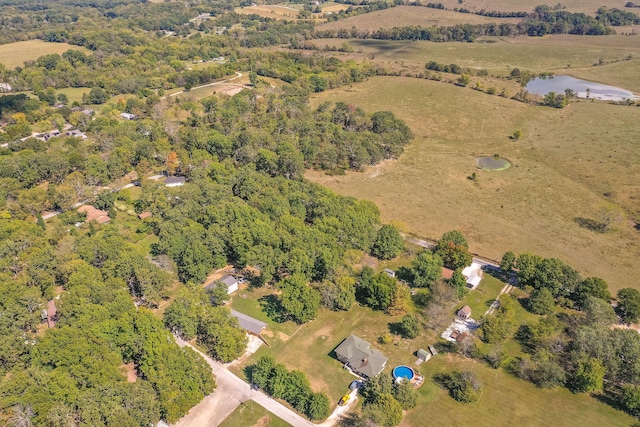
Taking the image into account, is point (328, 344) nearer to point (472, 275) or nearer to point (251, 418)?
point (251, 418)

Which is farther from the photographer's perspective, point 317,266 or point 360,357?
point 317,266

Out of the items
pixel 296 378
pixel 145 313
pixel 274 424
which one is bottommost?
pixel 274 424

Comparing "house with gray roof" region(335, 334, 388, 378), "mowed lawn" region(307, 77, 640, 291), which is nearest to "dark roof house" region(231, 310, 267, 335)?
"house with gray roof" region(335, 334, 388, 378)

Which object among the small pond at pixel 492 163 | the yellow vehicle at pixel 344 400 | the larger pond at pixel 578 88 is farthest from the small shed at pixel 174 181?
the larger pond at pixel 578 88

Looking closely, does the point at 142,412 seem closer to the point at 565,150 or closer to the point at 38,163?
the point at 38,163

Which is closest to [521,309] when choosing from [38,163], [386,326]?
[386,326]

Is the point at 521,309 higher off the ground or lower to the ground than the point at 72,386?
lower

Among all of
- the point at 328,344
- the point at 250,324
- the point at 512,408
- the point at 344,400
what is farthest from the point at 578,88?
the point at 344,400
